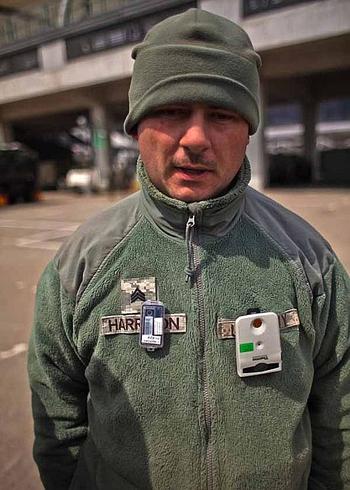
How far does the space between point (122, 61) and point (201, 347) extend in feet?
53.5

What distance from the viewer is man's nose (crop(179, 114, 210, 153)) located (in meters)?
0.85

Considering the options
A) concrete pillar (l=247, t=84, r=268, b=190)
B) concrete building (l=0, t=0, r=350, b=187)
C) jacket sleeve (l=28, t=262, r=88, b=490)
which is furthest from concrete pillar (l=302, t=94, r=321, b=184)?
jacket sleeve (l=28, t=262, r=88, b=490)

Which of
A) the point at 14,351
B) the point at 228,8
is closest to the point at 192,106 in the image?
the point at 14,351

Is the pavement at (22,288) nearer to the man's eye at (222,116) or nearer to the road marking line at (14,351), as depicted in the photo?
the road marking line at (14,351)

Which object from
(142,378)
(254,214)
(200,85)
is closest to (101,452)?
(142,378)

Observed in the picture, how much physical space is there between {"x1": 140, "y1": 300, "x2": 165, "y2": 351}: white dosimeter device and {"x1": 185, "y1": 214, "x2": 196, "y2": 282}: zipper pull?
10 cm

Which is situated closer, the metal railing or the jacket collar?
the jacket collar

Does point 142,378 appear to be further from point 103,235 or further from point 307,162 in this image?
point 307,162

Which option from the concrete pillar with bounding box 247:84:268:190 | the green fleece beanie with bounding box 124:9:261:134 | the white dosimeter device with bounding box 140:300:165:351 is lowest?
the white dosimeter device with bounding box 140:300:165:351

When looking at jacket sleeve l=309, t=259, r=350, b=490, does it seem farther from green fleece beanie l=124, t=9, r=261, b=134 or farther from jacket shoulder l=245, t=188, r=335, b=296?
green fleece beanie l=124, t=9, r=261, b=134

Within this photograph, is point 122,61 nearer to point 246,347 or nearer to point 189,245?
point 189,245

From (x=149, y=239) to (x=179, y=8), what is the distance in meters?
15.2

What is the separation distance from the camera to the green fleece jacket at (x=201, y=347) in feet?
2.97

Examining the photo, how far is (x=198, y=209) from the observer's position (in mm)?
906
